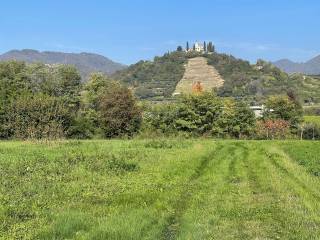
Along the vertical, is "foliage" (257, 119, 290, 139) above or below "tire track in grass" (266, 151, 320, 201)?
below

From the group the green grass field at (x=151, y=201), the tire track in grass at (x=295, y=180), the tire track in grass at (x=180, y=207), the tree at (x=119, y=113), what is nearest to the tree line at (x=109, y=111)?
the tree at (x=119, y=113)

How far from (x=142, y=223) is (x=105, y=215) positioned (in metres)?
1.50

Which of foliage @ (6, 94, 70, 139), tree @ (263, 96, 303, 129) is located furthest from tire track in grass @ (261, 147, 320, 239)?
tree @ (263, 96, 303, 129)

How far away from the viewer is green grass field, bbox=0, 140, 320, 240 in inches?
485

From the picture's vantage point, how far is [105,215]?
45.6 ft

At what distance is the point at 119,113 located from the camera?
8369 cm

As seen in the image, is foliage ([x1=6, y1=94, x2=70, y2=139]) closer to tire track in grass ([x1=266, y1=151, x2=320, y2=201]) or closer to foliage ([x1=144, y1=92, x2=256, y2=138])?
foliage ([x1=144, y1=92, x2=256, y2=138])

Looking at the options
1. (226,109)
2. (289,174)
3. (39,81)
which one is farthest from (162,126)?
(289,174)

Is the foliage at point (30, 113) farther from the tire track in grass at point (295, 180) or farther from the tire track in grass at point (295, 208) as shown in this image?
the tire track in grass at point (295, 208)

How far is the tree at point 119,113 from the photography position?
8344cm

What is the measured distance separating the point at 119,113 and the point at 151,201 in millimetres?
67465

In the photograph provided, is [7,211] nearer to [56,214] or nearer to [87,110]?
[56,214]

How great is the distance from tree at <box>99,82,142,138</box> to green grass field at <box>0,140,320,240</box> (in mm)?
56354

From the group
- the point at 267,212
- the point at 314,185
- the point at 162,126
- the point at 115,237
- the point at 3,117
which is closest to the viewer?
the point at 115,237
